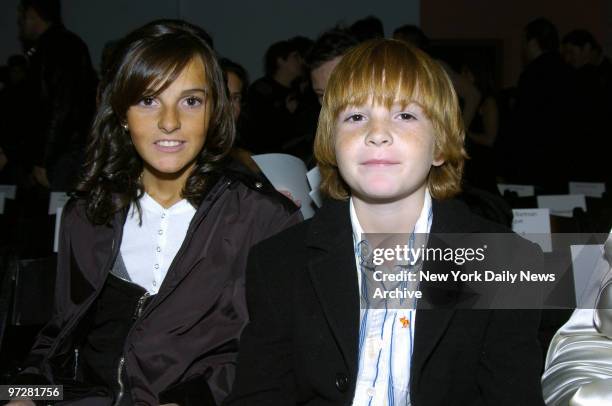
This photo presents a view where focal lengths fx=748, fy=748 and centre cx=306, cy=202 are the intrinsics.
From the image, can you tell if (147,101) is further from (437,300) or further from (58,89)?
(58,89)

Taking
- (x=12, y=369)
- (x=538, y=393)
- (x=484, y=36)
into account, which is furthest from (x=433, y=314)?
(x=484, y=36)

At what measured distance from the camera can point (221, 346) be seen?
6.20ft

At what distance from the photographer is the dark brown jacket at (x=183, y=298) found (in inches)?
72.6

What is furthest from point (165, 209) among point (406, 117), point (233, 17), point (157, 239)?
point (233, 17)

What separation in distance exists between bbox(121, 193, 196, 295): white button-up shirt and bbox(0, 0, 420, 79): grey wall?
5.84 m

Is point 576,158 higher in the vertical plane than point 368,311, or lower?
higher

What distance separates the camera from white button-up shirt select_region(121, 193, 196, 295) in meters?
2.01

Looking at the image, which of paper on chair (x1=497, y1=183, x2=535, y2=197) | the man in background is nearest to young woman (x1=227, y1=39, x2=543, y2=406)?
paper on chair (x1=497, y1=183, x2=535, y2=197)

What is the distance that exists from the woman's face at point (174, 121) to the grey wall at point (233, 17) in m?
5.84

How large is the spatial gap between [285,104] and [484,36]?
5.58 metres

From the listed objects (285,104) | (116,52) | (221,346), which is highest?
(285,104)

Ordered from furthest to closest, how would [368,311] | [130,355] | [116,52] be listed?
[116,52]
[130,355]
[368,311]

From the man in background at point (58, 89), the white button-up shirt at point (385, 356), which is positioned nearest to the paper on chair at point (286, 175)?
the white button-up shirt at point (385, 356)

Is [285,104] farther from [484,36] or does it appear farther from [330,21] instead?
[484,36]
